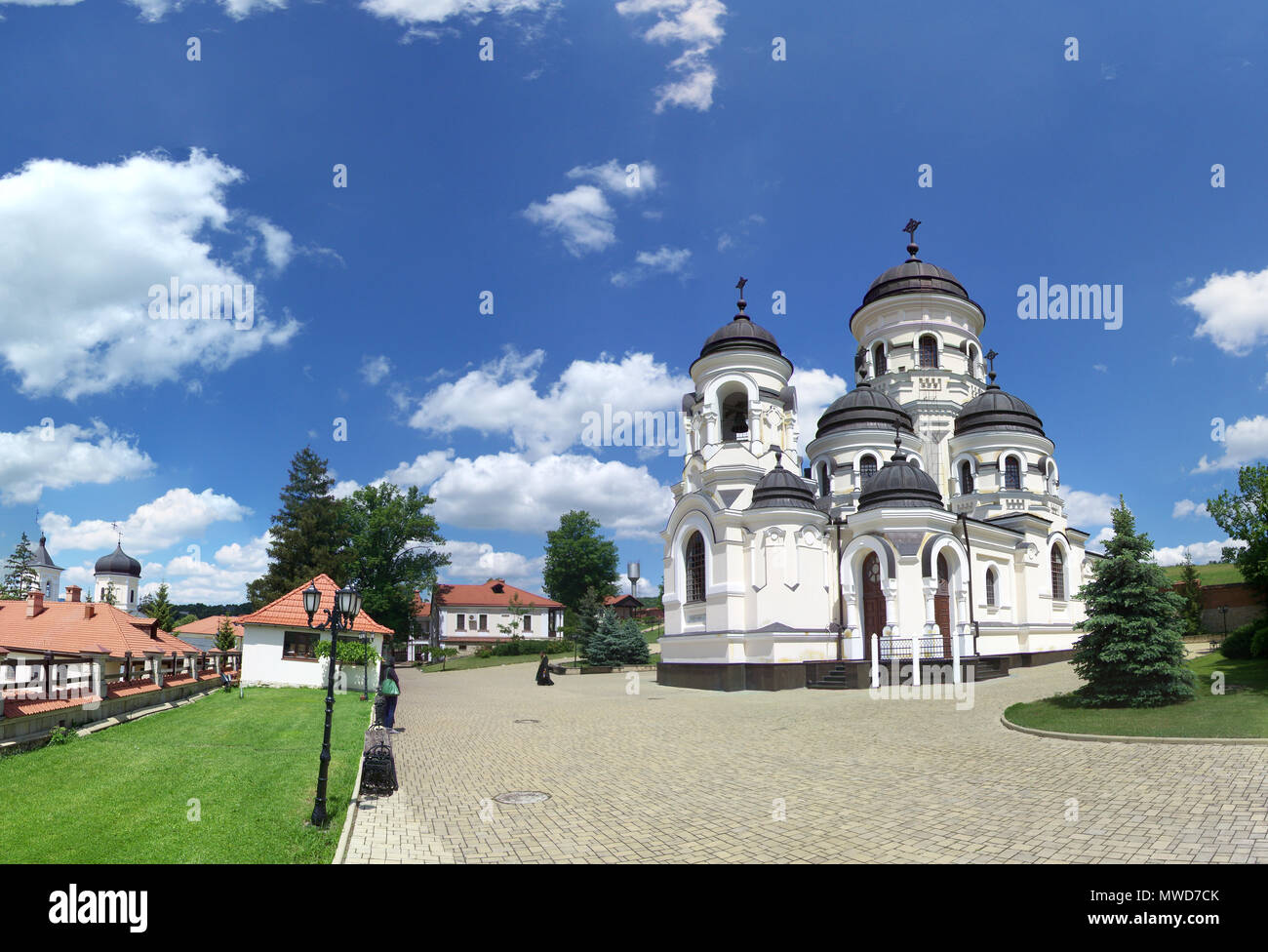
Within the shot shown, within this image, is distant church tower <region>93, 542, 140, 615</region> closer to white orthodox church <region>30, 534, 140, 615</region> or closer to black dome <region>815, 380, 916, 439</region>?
white orthodox church <region>30, 534, 140, 615</region>

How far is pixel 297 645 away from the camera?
28422 mm

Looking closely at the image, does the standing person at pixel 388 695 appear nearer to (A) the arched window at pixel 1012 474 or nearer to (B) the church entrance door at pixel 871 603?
(B) the church entrance door at pixel 871 603

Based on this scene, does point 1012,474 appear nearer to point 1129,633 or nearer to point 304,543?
point 1129,633

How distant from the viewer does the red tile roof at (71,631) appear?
17.7 meters

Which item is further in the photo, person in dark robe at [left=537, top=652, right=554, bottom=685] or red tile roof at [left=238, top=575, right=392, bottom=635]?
person in dark robe at [left=537, top=652, right=554, bottom=685]

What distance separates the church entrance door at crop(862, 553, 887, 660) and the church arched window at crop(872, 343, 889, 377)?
41.3 feet

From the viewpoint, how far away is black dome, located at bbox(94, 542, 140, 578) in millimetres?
78675

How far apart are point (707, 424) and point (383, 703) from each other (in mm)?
17997

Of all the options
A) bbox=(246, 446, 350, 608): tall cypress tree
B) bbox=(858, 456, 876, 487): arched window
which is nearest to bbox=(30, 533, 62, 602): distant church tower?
bbox=(246, 446, 350, 608): tall cypress tree

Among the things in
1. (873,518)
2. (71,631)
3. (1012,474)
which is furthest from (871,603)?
(71,631)

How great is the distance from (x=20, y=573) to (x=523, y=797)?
82649mm

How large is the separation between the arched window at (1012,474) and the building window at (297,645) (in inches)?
1170

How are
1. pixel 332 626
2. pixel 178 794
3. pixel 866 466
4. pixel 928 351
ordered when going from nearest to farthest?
pixel 178 794
pixel 332 626
pixel 866 466
pixel 928 351
